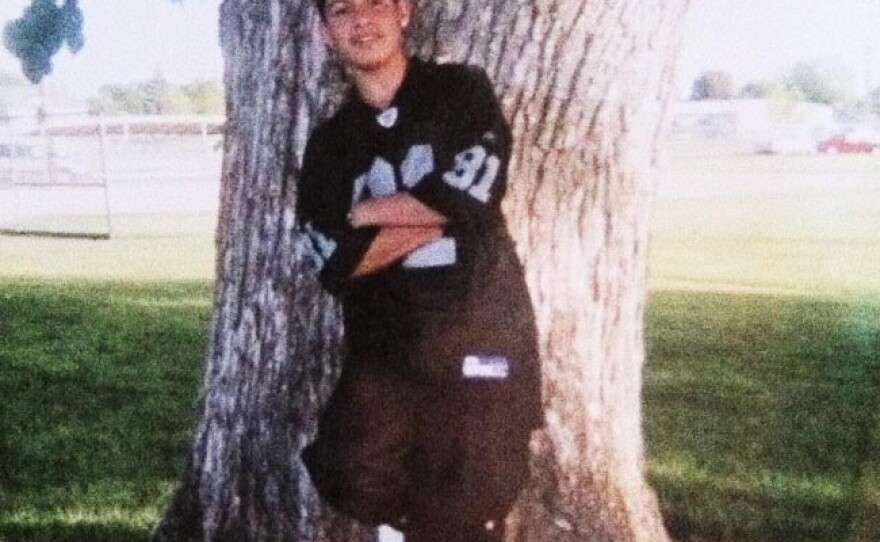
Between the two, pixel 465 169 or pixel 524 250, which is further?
pixel 524 250

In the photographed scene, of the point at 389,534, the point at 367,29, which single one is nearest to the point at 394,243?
the point at 367,29

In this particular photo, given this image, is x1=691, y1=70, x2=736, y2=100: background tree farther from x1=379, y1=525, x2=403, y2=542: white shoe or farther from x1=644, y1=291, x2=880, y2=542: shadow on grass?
x1=379, y1=525, x2=403, y2=542: white shoe

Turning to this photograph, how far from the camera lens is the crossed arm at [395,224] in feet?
6.13

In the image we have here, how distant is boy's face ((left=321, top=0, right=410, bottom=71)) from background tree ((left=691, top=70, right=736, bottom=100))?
0.53m

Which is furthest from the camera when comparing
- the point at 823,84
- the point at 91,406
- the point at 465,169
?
the point at 91,406

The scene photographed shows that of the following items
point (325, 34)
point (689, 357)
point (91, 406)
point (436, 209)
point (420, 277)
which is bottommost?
point (91, 406)

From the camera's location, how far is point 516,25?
A: 6.47 ft

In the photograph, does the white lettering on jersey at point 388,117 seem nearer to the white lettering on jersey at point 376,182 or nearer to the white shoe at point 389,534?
the white lettering on jersey at point 376,182

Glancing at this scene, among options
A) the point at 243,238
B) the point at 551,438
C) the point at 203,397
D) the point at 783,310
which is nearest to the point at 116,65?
the point at 243,238

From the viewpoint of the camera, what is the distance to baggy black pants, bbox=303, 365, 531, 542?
6.32 feet

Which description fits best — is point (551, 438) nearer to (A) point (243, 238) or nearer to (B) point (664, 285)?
(B) point (664, 285)

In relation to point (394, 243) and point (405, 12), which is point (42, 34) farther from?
point (394, 243)

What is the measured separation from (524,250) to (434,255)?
201mm

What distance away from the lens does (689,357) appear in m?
2.21
